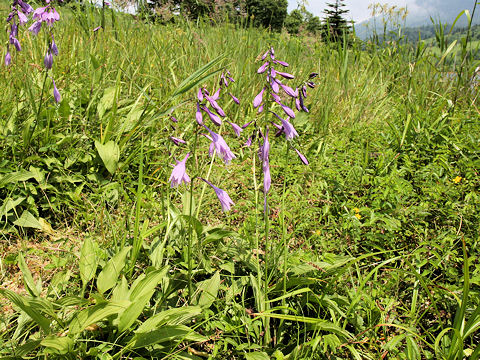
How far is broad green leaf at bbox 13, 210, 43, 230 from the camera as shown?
204 centimetres

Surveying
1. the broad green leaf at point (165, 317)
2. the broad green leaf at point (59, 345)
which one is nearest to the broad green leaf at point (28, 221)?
the broad green leaf at point (59, 345)

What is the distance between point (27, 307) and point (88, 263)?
1.39ft

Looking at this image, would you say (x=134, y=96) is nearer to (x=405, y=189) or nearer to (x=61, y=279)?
(x=61, y=279)

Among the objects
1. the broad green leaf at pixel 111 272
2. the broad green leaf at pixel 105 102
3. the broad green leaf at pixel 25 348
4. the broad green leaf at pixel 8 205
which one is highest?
the broad green leaf at pixel 105 102

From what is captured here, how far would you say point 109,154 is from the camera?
2.38 metres

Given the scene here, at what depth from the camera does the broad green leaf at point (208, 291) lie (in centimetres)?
163

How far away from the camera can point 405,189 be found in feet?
7.72

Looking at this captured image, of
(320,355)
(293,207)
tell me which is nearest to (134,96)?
(293,207)

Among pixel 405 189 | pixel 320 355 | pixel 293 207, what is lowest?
pixel 320 355

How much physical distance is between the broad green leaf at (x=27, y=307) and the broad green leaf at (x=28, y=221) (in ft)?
2.79

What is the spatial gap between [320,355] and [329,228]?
3.01ft

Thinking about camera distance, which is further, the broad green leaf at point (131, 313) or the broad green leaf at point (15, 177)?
the broad green leaf at point (15, 177)

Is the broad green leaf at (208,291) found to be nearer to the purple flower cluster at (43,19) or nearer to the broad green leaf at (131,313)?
the broad green leaf at (131,313)

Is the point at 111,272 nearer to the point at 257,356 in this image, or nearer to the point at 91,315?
the point at 91,315
